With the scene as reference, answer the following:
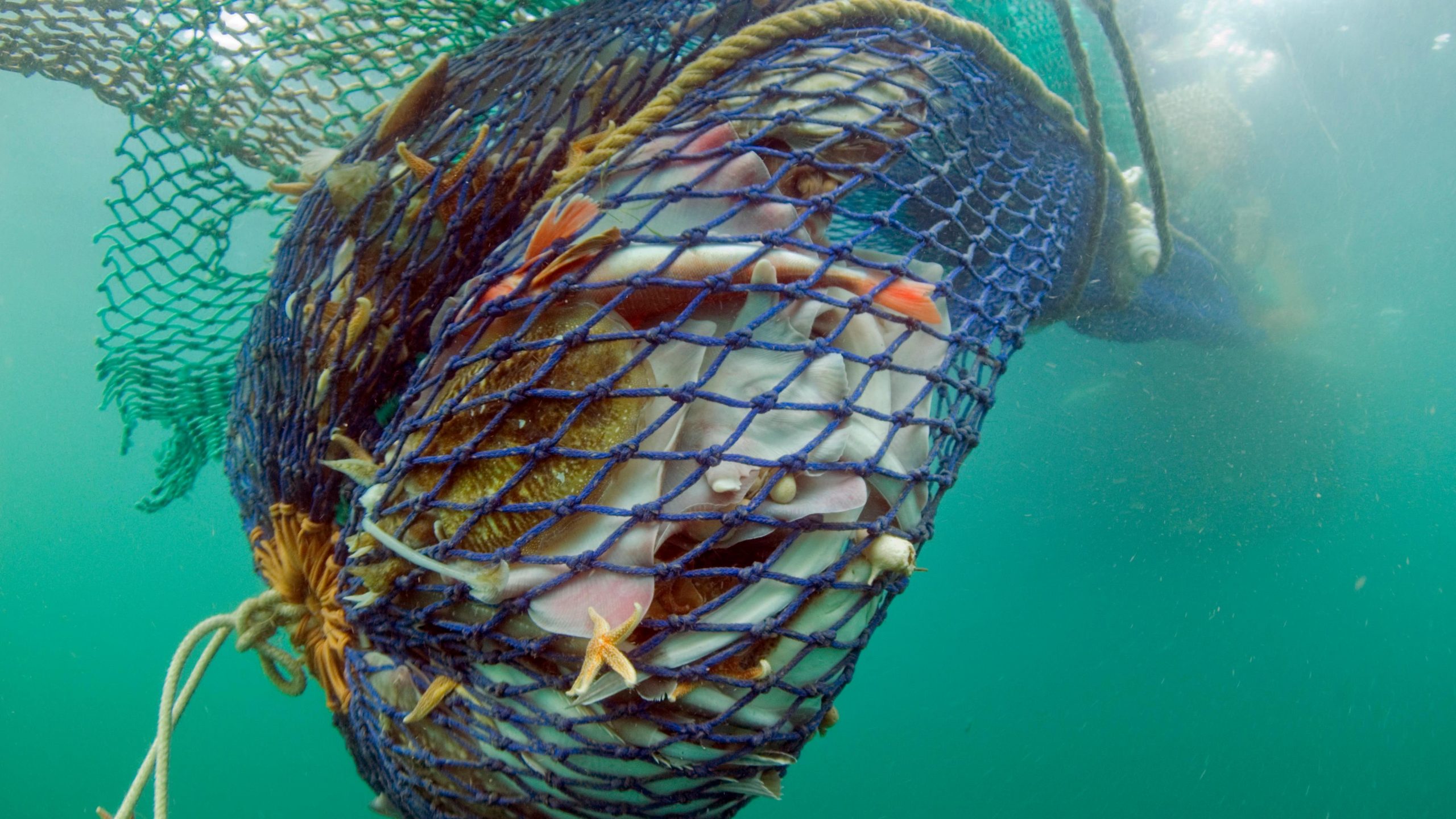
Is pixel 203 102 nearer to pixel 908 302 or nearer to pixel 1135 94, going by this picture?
pixel 908 302

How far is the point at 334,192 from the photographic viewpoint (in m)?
1.43

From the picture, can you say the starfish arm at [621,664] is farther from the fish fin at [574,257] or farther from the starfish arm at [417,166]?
the starfish arm at [417,166]

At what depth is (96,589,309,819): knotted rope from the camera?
4.72 ft

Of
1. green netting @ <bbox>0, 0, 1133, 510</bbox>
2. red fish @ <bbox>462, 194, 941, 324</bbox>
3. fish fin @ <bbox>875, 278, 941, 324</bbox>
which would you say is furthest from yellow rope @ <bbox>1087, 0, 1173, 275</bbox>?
red fish @ <bbox>462, 194, 941, 324</bbox>

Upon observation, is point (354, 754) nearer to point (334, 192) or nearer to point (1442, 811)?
point (334, 192)

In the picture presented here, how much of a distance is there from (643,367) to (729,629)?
455 millimetres

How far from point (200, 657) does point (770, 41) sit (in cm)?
196

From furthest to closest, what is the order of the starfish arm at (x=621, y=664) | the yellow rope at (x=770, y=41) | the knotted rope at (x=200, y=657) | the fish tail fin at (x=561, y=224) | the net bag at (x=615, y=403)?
the knotted rope at (x=200, y=657) → the yellow rope at (x=770, y=41) → the fish tail fin at (x=561, y=224) → the net bag at (x=615, y=403) → the starfish arm at (x=621, y=664)

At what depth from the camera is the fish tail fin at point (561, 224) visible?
1210 mm

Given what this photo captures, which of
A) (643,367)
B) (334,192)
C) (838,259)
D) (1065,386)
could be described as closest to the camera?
(643,367)

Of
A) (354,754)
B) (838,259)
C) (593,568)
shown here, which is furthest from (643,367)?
(354,754)

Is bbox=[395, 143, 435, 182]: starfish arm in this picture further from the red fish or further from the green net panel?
the green net panel

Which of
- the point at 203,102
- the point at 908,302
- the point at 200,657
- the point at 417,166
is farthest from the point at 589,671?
the point at 203,102

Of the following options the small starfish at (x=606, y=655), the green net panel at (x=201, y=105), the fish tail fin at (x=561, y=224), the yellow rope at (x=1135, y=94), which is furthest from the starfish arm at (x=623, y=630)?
the yellow rope at (x=1135, y=94)
